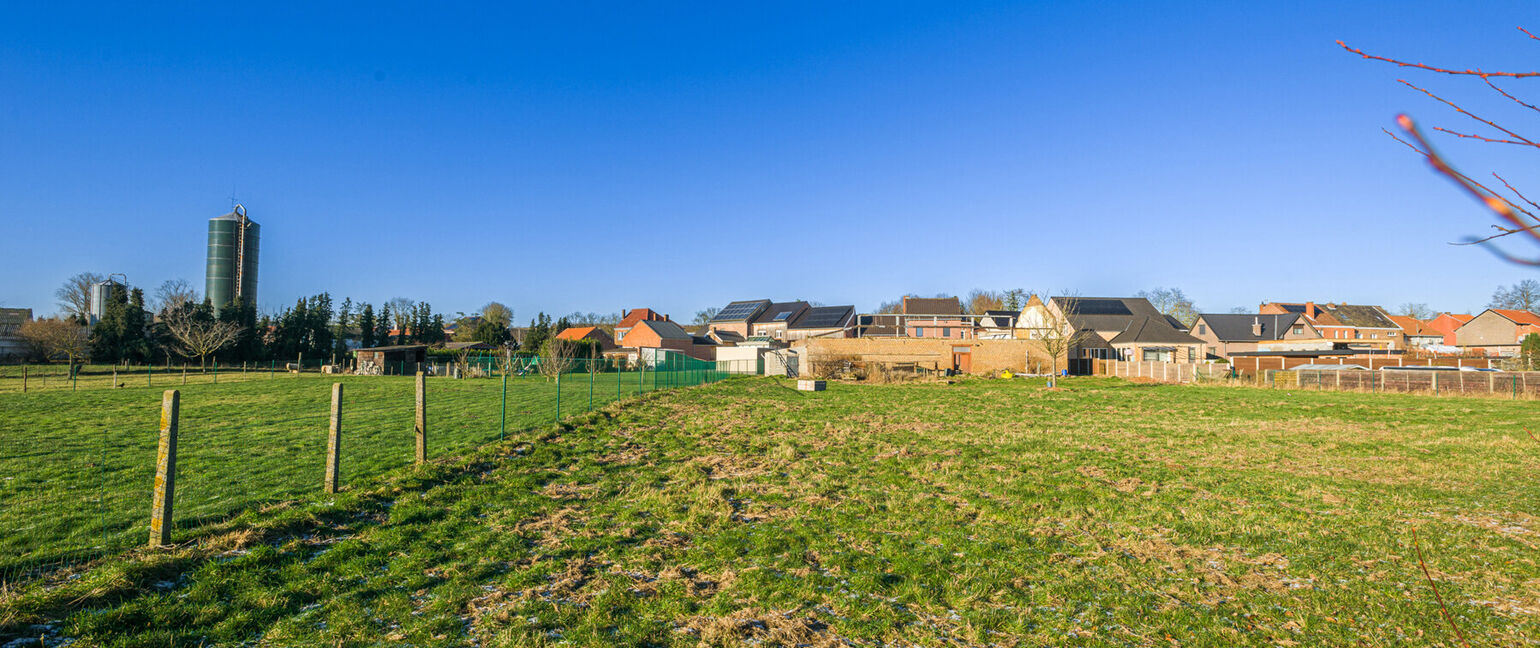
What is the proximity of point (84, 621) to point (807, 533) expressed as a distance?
17.8 ft

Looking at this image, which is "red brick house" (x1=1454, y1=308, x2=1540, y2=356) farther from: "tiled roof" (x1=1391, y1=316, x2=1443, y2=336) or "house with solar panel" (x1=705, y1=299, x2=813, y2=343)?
"house with solar panel" (x1=705, y1=299, x2=813, y2=343)

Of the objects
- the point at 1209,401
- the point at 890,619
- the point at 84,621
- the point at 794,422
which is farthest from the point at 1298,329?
the point at 84,621

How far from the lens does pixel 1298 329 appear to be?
193 ft

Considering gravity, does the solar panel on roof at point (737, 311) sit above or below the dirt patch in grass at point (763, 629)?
above

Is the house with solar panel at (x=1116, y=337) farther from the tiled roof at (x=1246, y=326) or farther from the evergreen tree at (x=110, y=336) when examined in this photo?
the evergreen tree at (x=110, y=336)

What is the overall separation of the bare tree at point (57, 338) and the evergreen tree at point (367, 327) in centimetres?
2397

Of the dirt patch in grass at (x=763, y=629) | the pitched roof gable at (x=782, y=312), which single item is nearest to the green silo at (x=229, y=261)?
the pitched roof gable at (x=782, y=312)

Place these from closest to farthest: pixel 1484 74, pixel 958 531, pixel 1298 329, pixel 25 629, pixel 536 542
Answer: pixel 1484 74 < pixel 25 629 < pixel 536 542 < pixel 958 531 < pixel 1298 329

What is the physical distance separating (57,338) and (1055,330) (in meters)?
57.1

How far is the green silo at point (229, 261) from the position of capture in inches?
2271

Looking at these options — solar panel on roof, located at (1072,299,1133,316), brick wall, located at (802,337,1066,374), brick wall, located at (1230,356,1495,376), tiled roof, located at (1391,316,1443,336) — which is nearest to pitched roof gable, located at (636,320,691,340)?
brick wall, located at (802,337,1066,374)

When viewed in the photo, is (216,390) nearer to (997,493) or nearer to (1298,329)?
(997,493)

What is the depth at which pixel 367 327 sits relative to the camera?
6662 centimetres

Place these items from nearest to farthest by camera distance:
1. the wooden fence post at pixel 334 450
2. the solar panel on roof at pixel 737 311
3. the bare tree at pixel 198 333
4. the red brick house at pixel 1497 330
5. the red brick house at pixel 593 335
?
the wooden fence post at pixel 334 450 → the bare tree at pixel 198 333 → the red brick house at pixel 1497 330 → the red brick house at pixel 593 335 → the solar panel on roof at pixel 737 311
